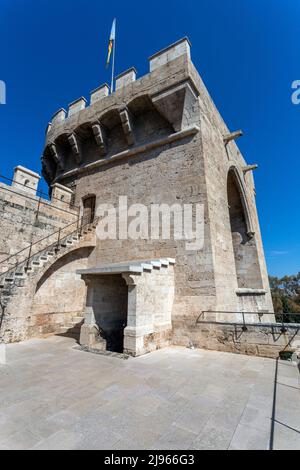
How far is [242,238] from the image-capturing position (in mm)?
12492

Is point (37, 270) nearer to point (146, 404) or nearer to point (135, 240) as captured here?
point (135, 240)

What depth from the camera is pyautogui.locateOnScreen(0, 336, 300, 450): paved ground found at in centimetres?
205

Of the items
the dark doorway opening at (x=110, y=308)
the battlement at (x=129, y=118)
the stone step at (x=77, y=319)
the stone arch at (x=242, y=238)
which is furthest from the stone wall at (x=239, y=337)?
the stone arch at (x=242, y=238)

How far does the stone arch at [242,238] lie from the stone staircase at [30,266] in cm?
772

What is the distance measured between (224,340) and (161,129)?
25.1ft

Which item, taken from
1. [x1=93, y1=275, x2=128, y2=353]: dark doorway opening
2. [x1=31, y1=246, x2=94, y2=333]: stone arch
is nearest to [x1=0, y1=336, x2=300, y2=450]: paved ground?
[x1=93, y1=275, x2=128, y2=353]: dark doorway opening

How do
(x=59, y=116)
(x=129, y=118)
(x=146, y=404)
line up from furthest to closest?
(x=59, y=116), (x=129, y=118), (x=146, y=404)

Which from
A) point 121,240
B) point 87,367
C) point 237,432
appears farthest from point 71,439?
point 121,240

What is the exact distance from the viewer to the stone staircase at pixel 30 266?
618 centimetres

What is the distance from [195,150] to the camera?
765cm

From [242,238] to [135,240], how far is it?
7060mm

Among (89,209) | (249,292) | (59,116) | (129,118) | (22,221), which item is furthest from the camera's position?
(59,116)

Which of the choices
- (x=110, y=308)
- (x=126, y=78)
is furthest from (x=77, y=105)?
(x=110, y=308)
